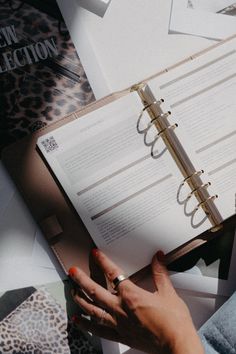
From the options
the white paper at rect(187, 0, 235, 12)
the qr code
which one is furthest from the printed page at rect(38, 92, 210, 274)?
the white paper at rect(187, 0, 235, 12)

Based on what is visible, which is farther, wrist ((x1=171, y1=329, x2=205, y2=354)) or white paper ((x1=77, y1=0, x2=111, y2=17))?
white paper ((x1=77, y1=0, x2=111, y2=17))

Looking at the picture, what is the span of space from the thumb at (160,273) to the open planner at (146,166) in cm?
1

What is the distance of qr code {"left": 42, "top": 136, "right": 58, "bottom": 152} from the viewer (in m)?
0.83

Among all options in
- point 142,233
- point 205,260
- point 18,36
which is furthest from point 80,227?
point 18,36

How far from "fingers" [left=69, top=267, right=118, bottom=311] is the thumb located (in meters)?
0.08

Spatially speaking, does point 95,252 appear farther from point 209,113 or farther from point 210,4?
point 210,4

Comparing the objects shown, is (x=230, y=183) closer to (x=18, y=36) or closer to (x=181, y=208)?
(x=181, y=208)

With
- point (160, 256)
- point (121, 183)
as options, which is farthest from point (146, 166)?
point (160, 256)

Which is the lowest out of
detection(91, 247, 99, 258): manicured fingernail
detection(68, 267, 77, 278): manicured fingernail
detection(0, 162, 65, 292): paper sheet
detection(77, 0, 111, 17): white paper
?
detection(68, 267, 77, 278): manicured fingernail

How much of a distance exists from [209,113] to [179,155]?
92mm

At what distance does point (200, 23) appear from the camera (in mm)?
915

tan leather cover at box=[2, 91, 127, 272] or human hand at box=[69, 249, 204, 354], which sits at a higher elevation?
tan leather cover at box=[2, 91, 127, 272]

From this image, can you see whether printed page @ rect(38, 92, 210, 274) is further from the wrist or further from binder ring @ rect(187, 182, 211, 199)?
the wrist

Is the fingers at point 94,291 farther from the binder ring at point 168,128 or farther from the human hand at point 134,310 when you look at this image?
the binder ring at point 168,128
